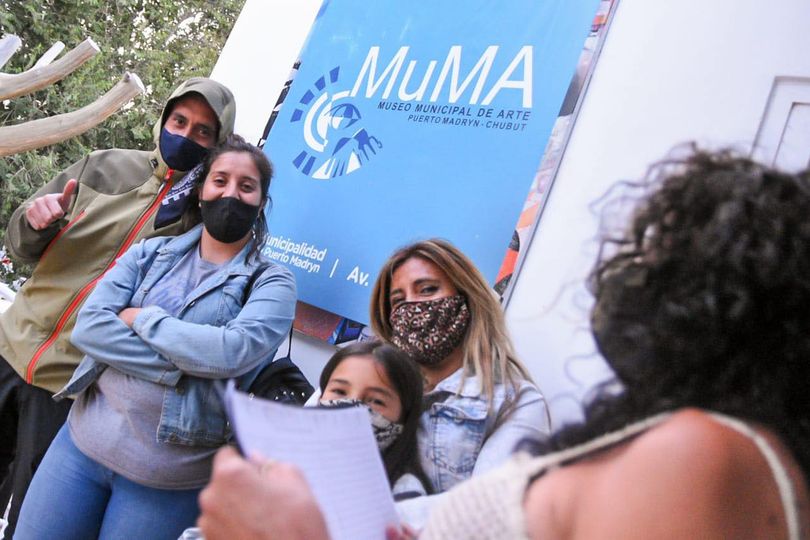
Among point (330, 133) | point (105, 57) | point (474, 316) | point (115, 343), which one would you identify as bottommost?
point (115, 343)

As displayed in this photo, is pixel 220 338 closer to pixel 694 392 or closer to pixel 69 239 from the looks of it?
pixel 69 239

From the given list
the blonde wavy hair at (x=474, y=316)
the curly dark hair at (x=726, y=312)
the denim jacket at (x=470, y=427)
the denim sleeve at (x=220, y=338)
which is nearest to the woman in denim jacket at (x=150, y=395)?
the denim sleeve at (x=220, y=338)

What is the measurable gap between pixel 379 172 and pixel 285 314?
40.2 inches

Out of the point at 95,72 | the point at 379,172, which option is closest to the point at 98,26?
the point at 95,72

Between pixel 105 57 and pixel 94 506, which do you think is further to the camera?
pixel 105 57

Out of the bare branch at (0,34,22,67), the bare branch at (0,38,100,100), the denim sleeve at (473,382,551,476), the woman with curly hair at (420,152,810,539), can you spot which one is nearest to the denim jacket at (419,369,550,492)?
the denim sleeve at (473,382,551,476)

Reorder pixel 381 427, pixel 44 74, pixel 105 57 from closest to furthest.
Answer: pixel 381 427, pixel 44 74, pixel 105 57

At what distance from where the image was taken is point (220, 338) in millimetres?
2473

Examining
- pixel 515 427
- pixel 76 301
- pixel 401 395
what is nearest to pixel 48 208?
pixel 76 301

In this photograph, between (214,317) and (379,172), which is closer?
(214,317)

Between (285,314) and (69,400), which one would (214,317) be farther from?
(69,400)

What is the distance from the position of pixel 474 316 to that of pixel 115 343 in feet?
3.71

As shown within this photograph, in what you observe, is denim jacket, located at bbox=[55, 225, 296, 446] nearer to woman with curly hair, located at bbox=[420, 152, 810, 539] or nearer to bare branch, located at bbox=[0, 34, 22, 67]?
bare branch, located at bbox=[0, 34, 22, 67]

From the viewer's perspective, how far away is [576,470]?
2.94 feet
